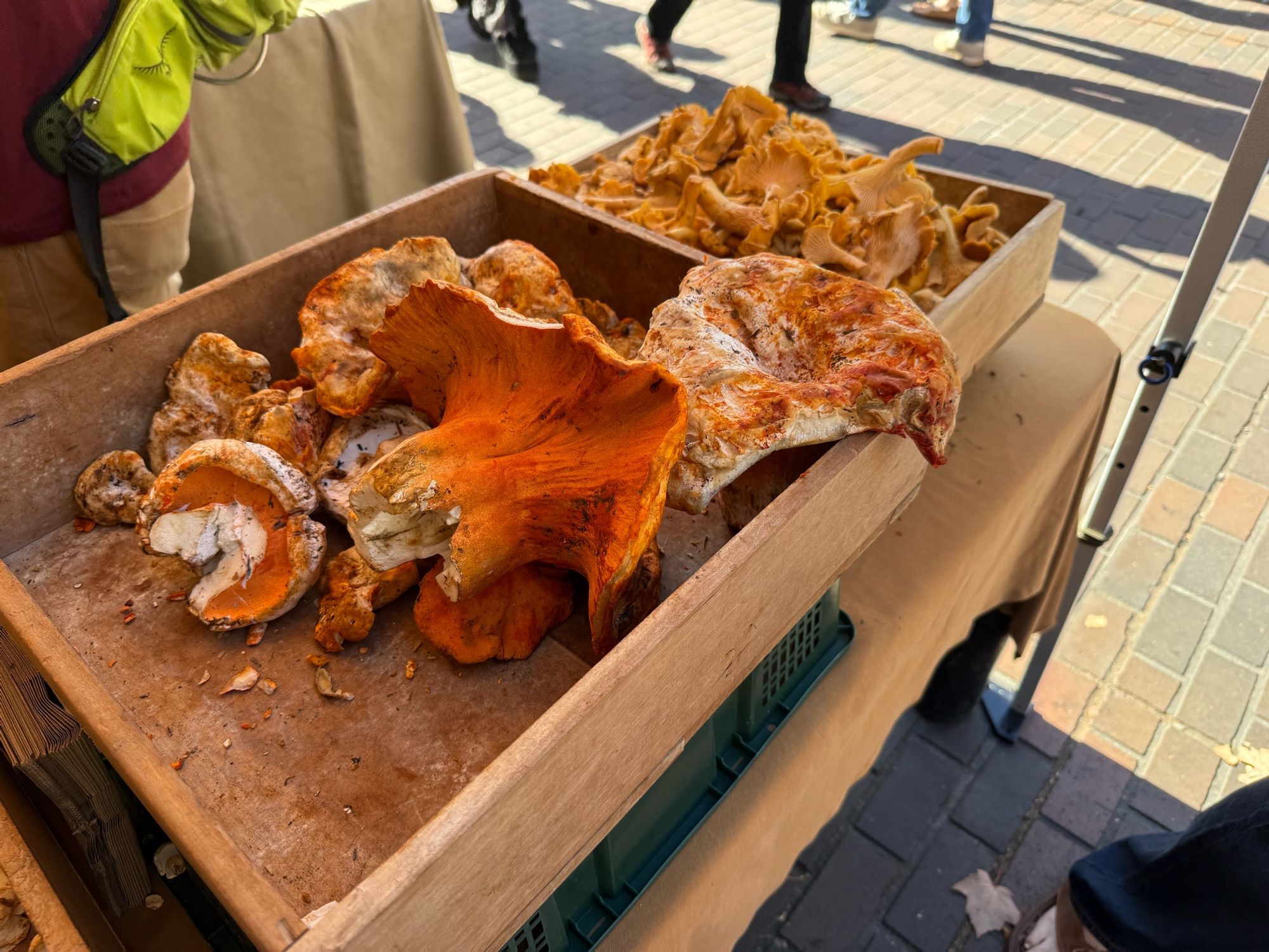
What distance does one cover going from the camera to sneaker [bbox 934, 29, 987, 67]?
5793 millimetres

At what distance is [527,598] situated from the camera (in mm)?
1207

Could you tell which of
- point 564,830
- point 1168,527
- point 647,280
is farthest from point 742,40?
point 564,830

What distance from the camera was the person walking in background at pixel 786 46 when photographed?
16.9 ft

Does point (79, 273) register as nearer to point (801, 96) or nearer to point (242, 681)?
point (242, 681)

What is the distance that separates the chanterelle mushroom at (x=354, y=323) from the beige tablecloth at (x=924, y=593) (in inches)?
34.2

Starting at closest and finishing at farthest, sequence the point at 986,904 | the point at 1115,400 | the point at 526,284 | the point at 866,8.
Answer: the point at 526,284 → the point at 986,904 → the point at 1115,400 → the point at 866,8

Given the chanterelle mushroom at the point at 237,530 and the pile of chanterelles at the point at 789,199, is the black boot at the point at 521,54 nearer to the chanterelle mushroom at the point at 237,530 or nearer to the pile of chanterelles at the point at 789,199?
the pile of chanterelles at the point at 789,199

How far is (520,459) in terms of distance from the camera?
1105 millimetres

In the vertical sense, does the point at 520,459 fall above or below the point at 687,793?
above

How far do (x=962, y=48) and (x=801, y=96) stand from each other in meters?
1.41

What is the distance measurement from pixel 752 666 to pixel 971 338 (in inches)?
32.7

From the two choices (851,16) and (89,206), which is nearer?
(89,206)

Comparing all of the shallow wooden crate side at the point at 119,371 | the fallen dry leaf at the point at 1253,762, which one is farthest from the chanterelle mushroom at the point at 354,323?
the fallen dry leaf at the point at 1253,762

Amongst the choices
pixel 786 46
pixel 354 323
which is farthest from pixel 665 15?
pixel 354 323
